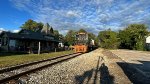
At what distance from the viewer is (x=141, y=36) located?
96.8m

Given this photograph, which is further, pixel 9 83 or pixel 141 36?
pixel 141 36

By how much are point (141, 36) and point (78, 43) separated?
57680mm

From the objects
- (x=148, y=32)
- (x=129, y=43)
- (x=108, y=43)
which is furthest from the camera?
(x=108, y=43)

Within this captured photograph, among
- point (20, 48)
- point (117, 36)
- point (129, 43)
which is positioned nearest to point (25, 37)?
point (20, 48)

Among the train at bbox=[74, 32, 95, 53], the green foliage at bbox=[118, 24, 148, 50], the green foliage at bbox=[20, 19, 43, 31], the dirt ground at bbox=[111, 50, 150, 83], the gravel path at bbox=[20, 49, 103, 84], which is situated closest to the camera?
the gravel path at bbox=[20, 49, 103, 84]

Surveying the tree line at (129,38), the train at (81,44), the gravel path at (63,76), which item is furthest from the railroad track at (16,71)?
the tree line at (129,38)

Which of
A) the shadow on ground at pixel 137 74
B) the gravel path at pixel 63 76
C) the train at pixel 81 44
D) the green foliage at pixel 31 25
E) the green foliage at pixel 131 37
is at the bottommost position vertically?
the shadow on ground at pixel 137 74

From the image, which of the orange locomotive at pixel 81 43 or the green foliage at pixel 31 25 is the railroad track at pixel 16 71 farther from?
the green foliage at pixel 31 25

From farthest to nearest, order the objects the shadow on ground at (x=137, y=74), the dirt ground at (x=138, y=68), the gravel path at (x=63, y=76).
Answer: the dirt ground at (x=138, y=68)
the shadow on ground at (x=137, y=74)
the gravel path at (x=63, y=76)

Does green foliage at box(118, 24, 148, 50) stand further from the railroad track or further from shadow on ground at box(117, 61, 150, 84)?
the railroad track

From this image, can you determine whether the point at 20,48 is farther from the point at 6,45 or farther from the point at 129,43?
the point at 129,43

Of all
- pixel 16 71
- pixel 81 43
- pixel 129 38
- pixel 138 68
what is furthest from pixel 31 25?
pixel 16 71

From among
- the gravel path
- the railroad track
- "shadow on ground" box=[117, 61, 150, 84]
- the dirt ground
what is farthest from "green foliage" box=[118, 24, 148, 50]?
the railroad track

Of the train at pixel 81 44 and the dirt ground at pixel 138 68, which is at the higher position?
the train at pixel 81 44
